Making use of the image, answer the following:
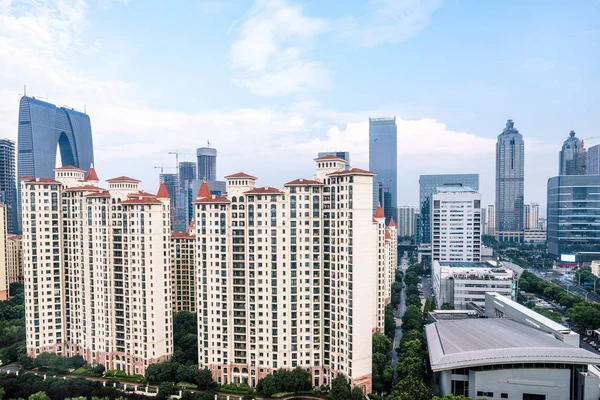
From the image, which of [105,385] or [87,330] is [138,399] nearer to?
[105,385]

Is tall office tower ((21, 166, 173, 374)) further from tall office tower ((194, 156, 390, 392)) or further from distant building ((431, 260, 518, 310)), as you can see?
distant building ((431, 260, 518, 310))

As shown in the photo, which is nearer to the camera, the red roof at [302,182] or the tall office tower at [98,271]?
the red roof at [302,182]

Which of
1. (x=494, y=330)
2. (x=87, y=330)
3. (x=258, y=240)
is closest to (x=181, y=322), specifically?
(x=87, y=330)

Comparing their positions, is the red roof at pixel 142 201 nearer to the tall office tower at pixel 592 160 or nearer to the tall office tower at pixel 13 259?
the tall office tower at pixel 13 259

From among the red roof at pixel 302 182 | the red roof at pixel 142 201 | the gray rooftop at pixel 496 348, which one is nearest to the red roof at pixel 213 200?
the red roof at pixel 142 201

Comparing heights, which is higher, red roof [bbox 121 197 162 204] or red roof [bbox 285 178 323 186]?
red roof [bbox 285 178 323 186]

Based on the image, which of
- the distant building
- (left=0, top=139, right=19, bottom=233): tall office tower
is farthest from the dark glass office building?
(left=0, top=139, right=19, bottom=233): tall office tower
